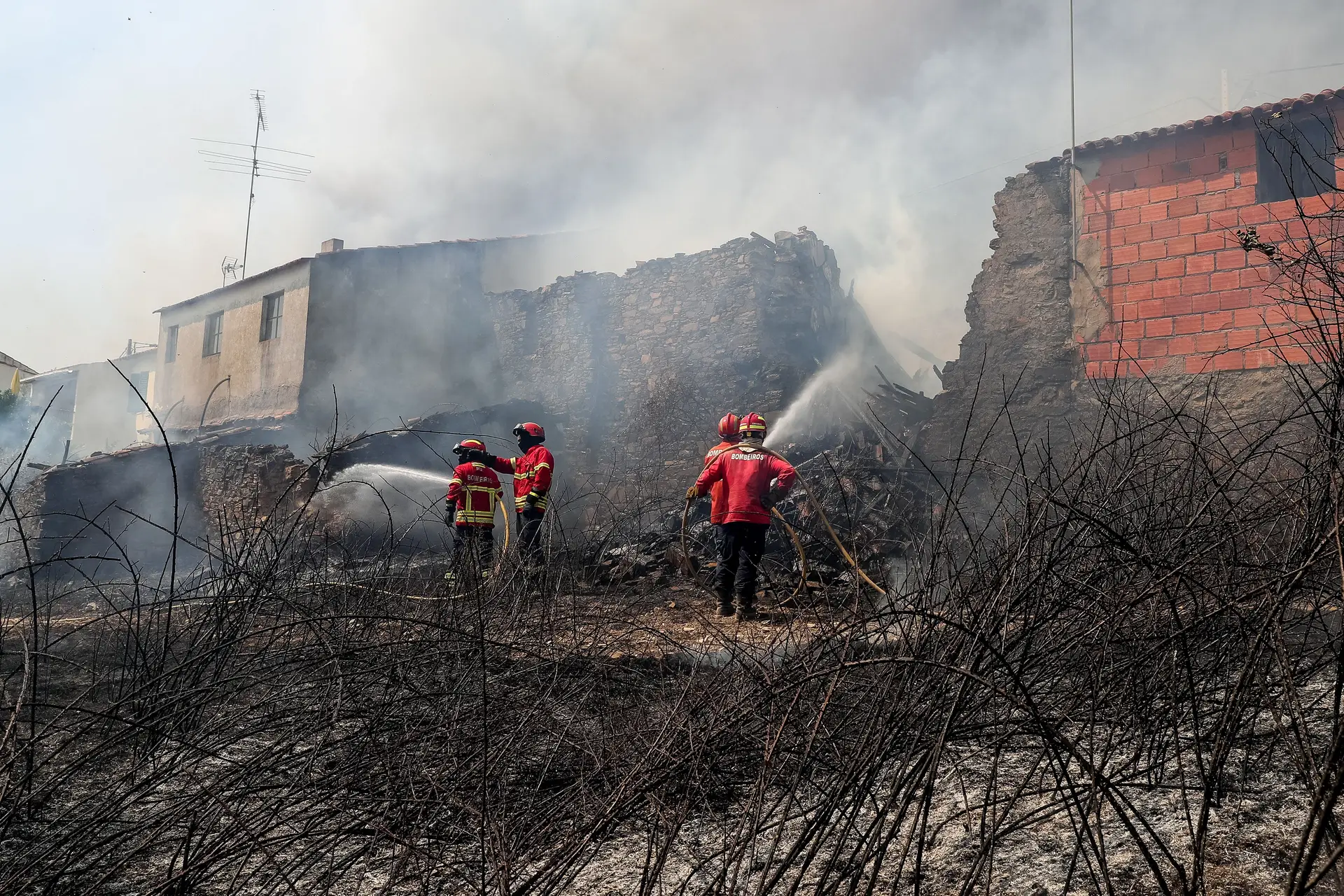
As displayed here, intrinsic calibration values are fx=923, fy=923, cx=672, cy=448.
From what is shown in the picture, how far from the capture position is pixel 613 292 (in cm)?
2050

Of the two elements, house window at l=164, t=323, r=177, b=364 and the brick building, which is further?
house window at l=164, t=323, r=177, b=364

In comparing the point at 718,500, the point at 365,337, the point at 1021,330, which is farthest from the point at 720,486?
the point at 365,337

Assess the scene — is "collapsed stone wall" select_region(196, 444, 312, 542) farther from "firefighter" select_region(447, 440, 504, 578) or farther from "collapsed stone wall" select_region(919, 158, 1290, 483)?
"collapsed stone wall" select_region(919, 158, 1290, 483)

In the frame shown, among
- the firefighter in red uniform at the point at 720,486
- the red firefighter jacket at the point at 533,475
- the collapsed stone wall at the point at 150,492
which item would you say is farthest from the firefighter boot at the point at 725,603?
the collapsed stone wall at the point at 150,492

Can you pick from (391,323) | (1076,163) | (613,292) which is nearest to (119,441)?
(391,323)

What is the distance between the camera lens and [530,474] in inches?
342

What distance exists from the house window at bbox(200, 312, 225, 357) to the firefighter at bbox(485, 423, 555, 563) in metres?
19.9

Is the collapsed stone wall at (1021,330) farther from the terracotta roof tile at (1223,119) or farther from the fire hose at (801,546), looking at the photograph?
the fire hose at (801,546)

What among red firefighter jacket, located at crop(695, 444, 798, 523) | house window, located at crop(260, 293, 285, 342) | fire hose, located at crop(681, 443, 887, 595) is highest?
house window, located at crop(260, 293, 285, 342)

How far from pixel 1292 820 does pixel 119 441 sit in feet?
118

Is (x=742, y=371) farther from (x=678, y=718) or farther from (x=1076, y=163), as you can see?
(x=678, y=718)

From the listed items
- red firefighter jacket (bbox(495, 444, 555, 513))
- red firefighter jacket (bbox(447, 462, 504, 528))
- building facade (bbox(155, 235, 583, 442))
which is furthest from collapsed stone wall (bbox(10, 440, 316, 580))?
red firefighter jacket (bbox(495, 444, 555, 513))

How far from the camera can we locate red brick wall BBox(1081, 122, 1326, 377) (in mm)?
10805

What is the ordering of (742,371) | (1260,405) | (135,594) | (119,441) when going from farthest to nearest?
(119,441) < (742,371) < (1260,405) < (135,594)
